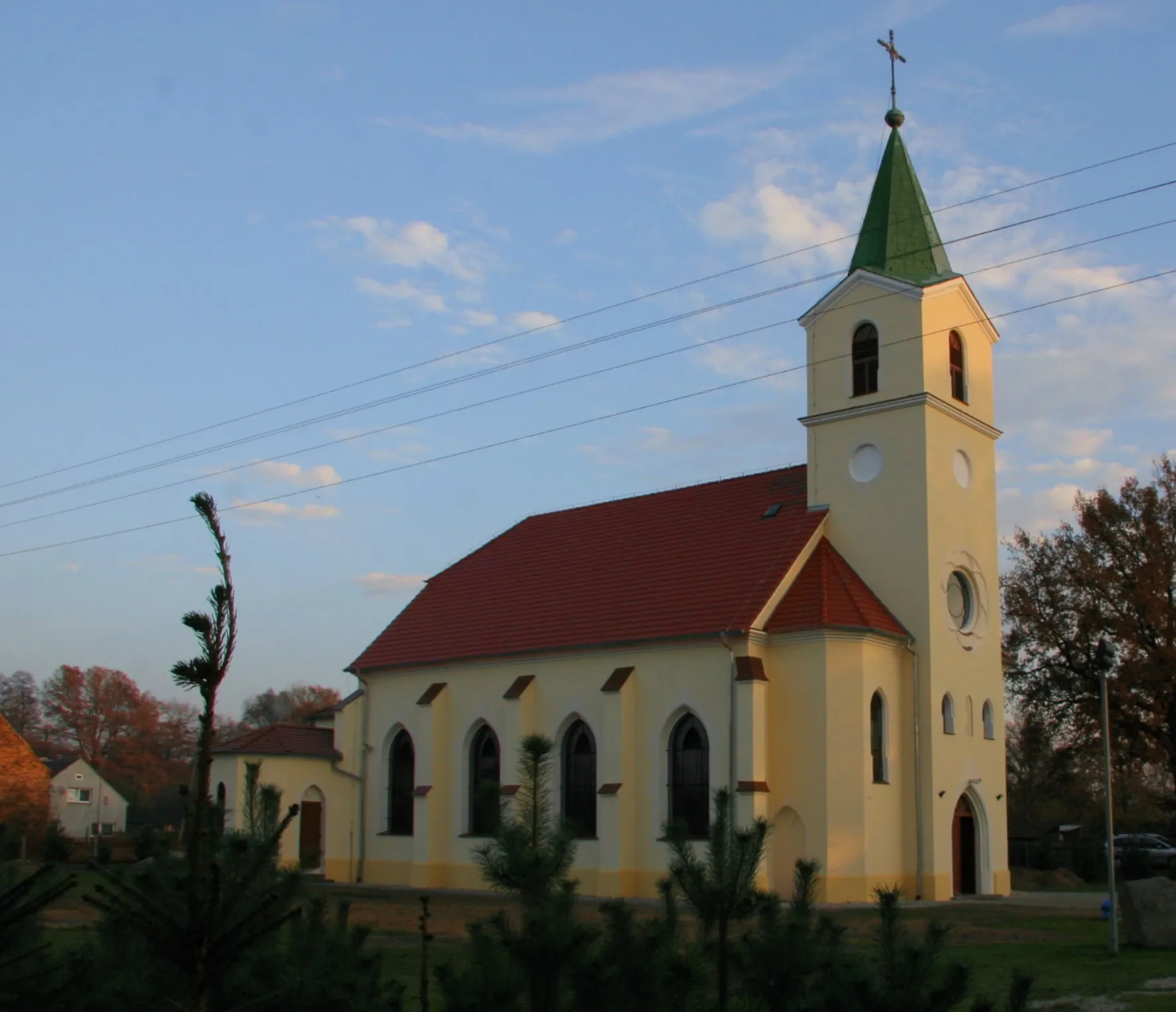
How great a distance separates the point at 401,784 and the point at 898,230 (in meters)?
19.6

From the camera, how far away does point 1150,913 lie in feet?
58.3

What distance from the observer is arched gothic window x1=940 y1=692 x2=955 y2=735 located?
95.2ft

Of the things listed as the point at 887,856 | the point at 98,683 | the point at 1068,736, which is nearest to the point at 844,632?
the point at 887,856

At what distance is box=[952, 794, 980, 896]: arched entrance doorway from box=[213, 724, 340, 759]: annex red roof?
55.8 ft

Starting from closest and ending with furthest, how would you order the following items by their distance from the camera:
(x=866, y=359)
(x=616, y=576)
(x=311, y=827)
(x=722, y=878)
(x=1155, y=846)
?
(x=722, y=878), (x=866, y=359), (x=616, y=576), (x=311, y=827), (x=1155, y=846)

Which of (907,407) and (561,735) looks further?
(561,735)

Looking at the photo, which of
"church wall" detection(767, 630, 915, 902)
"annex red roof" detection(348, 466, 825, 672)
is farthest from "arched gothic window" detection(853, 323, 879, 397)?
"church wall" detection(767, 630, 915, 902)

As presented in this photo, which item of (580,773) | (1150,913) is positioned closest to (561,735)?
(580,773)

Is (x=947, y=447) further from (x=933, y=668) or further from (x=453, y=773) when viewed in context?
(x=453, y=773)

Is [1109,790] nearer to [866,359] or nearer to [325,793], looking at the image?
[866,359]

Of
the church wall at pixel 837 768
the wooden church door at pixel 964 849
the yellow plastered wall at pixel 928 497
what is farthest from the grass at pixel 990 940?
the yellow plastered wall at pixel 928 497

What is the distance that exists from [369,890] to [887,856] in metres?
12.6

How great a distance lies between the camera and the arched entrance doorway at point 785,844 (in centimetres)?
2736

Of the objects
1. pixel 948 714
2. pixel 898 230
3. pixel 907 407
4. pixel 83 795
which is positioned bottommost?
pixel 83 795
